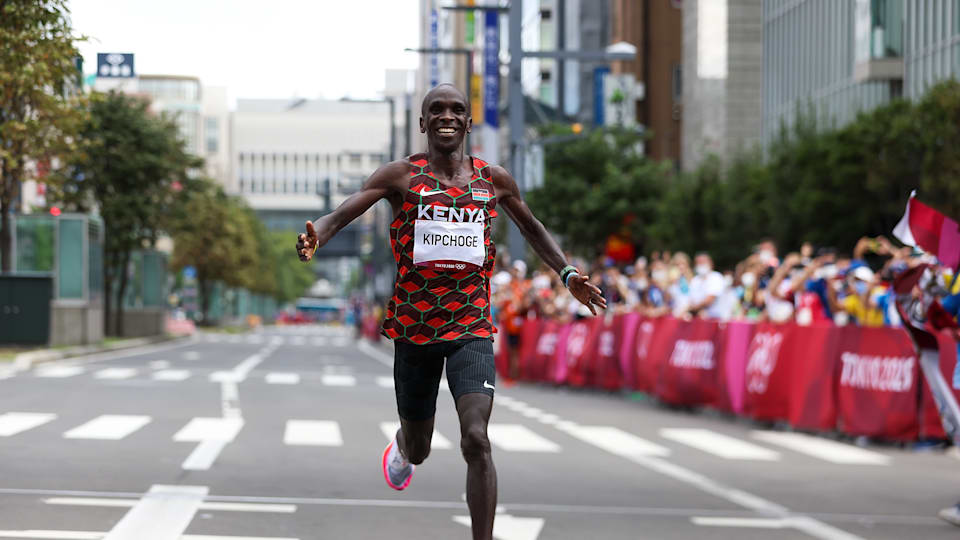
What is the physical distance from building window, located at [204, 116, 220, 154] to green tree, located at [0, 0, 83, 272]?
137 meters

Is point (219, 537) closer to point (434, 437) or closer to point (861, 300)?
point (434, 437)

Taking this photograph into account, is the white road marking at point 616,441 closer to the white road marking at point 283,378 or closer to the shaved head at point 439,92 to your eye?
the shaved head at point 439,92

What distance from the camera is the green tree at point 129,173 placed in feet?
159

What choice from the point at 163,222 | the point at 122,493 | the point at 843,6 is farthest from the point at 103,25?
the point at 843,6

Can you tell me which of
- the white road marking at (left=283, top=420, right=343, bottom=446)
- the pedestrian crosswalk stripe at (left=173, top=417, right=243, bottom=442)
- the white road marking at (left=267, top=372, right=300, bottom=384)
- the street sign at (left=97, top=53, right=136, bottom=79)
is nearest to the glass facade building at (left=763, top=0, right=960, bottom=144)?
the white road marking at (left=267, top=372, right=300, bottom=384)

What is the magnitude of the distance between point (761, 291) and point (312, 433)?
7291 mm

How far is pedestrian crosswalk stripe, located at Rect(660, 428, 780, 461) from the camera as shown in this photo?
14.1 m

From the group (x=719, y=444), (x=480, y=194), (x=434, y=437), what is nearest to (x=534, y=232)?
(x=480, y=194)

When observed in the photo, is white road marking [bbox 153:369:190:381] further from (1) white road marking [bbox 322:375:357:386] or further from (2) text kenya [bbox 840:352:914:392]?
(2) text kenya [bbox 840:352:914:392]

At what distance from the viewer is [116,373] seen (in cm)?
2583

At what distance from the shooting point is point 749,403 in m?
18.1

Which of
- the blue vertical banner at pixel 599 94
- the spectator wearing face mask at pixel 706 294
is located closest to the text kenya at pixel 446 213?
the spectator wearing face mask at pixel 706 294

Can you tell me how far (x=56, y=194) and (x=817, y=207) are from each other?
798 inches

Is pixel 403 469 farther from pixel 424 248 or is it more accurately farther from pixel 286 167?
pixel 286 167
